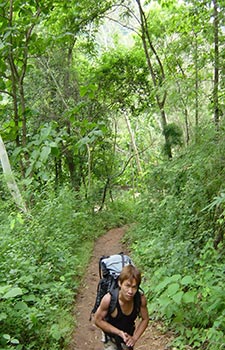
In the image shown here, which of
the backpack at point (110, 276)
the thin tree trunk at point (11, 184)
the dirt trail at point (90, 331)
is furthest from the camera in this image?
the thin tree trunk at point (11, 184)

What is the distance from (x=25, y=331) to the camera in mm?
4023

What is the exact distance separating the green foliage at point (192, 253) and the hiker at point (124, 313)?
0.86 meters

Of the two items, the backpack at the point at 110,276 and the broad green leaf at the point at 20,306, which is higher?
the backpack at the point at 110,276

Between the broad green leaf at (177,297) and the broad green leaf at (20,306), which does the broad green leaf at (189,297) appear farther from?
the broad green leaf at (20,306)

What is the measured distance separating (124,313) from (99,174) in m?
11.0

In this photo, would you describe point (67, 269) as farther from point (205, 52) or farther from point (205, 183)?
point (205, 52)

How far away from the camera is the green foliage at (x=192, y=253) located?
4.16 m

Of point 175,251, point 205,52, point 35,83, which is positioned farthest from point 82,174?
point 175,251

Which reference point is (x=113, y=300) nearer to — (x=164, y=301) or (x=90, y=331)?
(x=164, y=301)

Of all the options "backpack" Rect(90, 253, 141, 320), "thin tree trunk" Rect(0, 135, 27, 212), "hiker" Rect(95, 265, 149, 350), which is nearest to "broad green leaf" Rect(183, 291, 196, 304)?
"backpack" Rect(90, 253, 141, 320)

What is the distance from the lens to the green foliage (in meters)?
4.16

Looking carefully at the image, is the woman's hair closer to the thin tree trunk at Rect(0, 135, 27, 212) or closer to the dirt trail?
the dirt trail

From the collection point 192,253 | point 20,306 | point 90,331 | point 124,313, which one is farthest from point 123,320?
point 192,253

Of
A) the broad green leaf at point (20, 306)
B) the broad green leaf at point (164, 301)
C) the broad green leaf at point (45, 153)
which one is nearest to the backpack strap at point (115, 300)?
the broad green leaf at point (164, 301)
